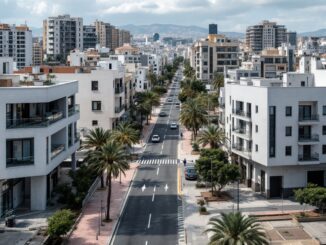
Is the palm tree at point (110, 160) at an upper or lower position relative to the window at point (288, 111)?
lower

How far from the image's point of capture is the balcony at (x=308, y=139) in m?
59.2

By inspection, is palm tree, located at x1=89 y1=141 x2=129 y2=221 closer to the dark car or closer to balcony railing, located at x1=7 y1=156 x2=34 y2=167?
balcony railing, located at x1=7 y1=156 x2=34 y2=167

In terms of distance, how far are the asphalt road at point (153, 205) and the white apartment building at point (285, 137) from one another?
447 inches

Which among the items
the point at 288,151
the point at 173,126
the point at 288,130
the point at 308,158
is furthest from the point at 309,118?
the point at 173,126

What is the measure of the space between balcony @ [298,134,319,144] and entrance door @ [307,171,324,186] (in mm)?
4285

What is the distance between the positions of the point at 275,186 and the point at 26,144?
95.6 feet

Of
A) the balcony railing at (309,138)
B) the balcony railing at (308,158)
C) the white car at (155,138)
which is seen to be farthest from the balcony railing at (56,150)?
the white car at (155,138)

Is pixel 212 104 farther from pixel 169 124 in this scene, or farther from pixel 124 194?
pixel 124 194

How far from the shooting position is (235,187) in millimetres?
65000

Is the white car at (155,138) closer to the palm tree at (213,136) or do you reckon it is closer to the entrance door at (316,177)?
the palm tree at (213,136)

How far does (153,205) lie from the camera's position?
56.4 metres

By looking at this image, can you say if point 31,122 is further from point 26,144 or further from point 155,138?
point 155,138

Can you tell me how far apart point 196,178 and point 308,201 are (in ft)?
68.7

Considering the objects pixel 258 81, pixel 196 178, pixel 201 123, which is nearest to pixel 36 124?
pixel 196 178
